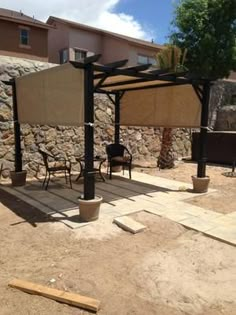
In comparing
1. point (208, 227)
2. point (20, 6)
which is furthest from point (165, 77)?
point (20, 6)

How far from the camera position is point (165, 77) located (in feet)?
20.5

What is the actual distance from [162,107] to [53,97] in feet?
10.4

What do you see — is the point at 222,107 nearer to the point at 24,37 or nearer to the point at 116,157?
the point at 116,157

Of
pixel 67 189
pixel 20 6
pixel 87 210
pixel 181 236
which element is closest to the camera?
pixel 181 236

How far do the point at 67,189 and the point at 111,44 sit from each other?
60.1 ft

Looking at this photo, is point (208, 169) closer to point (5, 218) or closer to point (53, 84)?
point (53, 84)

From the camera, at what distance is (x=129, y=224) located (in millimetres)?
4840

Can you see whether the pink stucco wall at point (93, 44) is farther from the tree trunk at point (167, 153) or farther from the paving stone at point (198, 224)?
the paving stone at point (198, 224)

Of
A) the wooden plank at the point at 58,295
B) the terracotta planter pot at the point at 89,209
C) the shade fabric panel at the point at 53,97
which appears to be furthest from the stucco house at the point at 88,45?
the wooden plank at the point at 58,295

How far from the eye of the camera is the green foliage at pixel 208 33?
1647 centimetres

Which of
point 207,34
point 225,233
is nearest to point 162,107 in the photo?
point 225,233

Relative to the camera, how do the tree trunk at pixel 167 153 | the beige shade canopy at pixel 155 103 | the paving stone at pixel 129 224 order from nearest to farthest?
the paving stone at pixel 129 224, the beige shade canopy at pixel 155 103, the tree trunk at pixel 167 153

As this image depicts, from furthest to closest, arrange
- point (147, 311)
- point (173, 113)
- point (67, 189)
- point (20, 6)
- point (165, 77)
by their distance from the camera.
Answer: point (20, 6) → point (173, 113) → point (67, 189) → point (165, 77) → point (147, 311)

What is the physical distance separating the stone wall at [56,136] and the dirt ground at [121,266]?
10.4ft
